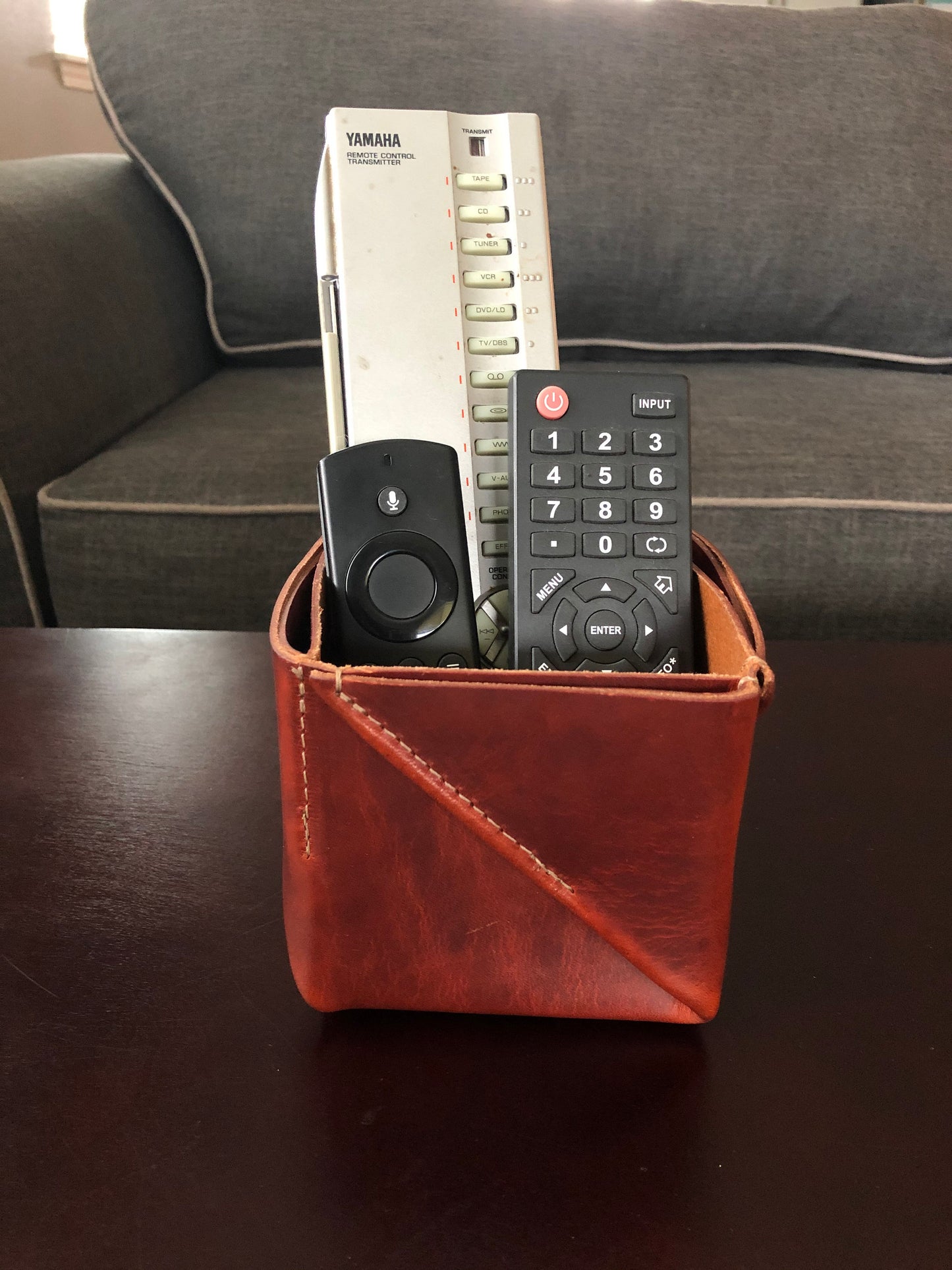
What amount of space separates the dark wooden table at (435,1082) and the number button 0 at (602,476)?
142 mm

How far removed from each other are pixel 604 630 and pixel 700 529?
1.44 ft

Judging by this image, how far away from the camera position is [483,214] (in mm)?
378

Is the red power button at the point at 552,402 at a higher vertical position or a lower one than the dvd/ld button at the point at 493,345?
lower

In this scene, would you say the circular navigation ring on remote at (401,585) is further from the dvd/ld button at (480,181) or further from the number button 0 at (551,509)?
the dvd/ld button at (480,181)

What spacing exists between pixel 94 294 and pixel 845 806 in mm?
734

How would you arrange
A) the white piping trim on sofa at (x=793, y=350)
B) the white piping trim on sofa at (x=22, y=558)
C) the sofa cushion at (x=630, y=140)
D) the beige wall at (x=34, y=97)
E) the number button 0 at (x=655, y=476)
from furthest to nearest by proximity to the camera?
1. the beige wall at (x=34, y=97)
2. the white piping trim on sofa at (x=793, y=350)
3. the sofa cushion at (x=630, y=140)
4. the white piping trim on sofa at (x=22, y=558)
5. the number button 0 at (x=655, y=476)

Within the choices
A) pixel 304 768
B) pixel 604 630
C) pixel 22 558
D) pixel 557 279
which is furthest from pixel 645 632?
pixel 557 279

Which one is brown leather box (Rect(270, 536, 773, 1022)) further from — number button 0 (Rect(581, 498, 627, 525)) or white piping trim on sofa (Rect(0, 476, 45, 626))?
white piping trim on sofa (Rect(0, 476, 45, 626))

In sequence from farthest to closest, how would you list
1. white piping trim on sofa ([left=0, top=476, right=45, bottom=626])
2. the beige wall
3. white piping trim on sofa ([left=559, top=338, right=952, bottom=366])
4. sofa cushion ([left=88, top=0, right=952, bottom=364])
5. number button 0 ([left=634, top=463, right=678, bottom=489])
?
the beige wall < white piping trim on sofa ([left=559, top=338, right=952, bottom=366]) < sofa cushion ([left=88, top=0, right=952, bottom=364]) < white piping trim on sofa ([left=0, top=476, right=45, bottom=626]) < number button 0 ([left=634, top=463, right=678, bottom=489])

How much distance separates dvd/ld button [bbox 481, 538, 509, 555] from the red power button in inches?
2.5

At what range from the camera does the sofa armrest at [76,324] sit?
0.70m

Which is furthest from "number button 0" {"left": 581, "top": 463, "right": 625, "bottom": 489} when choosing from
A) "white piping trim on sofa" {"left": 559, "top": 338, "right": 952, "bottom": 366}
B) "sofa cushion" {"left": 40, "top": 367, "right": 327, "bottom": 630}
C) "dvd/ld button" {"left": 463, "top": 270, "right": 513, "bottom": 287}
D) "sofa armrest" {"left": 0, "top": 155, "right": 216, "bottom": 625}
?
"white piping trim on sofa" {"left": 559, "top": 338, "right": 952, "bottom": 366}

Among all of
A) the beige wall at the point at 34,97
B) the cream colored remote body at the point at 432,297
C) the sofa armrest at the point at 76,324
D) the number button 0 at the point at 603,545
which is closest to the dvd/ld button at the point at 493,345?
the cream colored remote body at the point at 432,297

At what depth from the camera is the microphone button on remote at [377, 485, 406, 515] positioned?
296mm
